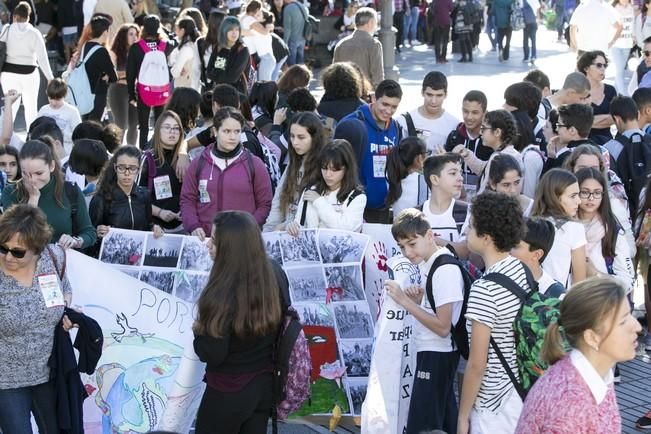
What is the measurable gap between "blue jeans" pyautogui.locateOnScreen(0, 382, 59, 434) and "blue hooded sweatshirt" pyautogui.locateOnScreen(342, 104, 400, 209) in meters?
3.15

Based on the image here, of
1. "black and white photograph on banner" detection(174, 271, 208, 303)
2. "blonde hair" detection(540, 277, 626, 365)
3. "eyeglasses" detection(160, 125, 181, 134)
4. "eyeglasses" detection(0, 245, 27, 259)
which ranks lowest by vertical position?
"black and white photograph on banner" detection(174, 271, 208, 303)

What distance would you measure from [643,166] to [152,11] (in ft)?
38.9

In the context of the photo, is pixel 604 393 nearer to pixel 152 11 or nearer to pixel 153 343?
pixel 153 343

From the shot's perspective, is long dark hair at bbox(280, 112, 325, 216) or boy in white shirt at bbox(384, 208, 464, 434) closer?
boy in white shirt at bbox(384, 208, 464, 434)

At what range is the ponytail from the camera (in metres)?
3.90

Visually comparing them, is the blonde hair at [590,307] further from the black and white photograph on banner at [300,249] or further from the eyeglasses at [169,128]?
the eyeglasses at [169,128]

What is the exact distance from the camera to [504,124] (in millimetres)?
7582

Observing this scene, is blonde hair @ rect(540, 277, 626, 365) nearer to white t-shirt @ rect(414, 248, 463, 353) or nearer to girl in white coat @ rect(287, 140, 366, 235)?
white t-shirt @ rect(414, 248, 463, 353)

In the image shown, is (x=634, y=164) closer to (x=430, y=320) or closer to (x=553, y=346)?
(x=430, y=320)

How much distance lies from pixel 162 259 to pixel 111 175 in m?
0.78

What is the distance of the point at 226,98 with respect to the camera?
8586mm

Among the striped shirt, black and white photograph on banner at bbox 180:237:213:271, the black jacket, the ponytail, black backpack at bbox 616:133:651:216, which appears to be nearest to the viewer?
the ponytail

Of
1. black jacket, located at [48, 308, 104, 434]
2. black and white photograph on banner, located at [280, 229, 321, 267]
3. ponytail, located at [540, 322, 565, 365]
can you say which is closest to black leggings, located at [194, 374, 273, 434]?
black jacket, located at [48, 308, 104, 434]

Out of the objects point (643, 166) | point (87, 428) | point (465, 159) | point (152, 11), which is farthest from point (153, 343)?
point (152, 11)
